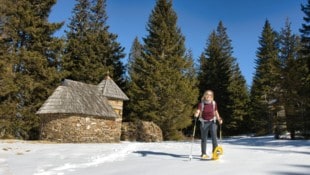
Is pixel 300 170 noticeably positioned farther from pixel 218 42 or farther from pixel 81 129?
pixel 218 42

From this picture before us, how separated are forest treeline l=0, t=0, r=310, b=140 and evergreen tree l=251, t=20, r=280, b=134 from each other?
25cm

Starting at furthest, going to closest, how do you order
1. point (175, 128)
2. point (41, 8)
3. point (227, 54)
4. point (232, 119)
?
point (227, 54) < point (232, 119) < point (175, 128) < point (41, 8)

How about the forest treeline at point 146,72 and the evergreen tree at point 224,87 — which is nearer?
the forest treeline at point 146,72

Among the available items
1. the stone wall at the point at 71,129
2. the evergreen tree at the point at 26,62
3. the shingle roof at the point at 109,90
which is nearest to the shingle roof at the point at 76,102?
the stone wall at the point at 71,129

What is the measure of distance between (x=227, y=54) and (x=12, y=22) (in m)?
30.6

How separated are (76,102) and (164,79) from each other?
13.5 metres

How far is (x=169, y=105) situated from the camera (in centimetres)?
3067

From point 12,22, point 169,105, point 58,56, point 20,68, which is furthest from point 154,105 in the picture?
point 12,22

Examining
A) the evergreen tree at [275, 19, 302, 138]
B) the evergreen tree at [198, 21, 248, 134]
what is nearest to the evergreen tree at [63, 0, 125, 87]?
the evergreen tree at [198, 21, 248, 134]

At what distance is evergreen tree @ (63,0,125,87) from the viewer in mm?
32219

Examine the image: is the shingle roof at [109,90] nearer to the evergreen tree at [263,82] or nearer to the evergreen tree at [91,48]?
the evergreen tree at [91,48]

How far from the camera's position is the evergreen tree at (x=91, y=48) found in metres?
32.2

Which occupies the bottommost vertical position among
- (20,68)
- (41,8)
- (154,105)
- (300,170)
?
(300,170)

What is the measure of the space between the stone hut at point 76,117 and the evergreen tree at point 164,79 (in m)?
9.91
